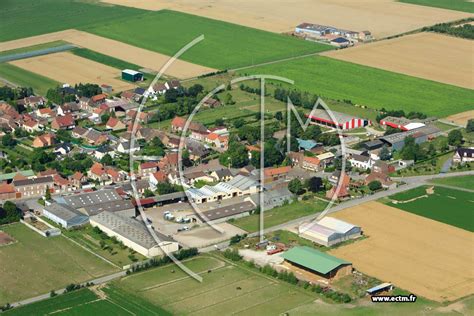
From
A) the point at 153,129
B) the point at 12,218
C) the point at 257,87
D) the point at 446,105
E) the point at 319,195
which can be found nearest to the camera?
the point at 12,218

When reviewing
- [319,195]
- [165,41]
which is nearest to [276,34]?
[165,41]

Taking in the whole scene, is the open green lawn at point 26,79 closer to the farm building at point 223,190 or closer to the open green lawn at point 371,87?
the open green lawn at point 371,87

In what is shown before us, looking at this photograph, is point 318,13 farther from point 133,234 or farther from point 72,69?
point 133,234

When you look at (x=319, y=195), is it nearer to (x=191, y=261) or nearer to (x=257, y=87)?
(x=191, y=261)

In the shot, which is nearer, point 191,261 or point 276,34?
point 191,261

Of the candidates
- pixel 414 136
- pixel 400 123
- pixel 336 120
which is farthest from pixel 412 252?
pixel 336 120
